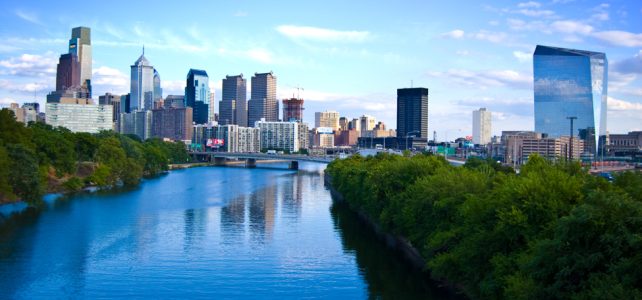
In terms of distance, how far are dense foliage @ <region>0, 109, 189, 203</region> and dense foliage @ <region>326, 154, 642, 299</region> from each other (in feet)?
75.9

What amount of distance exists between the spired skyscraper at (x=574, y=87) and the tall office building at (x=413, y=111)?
83700mm

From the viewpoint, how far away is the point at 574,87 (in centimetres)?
9850

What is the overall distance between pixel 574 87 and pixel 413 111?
318 feet

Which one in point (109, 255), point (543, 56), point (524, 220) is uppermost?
point (543, 56)

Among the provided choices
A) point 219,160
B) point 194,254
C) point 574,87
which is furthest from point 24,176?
point 574,87

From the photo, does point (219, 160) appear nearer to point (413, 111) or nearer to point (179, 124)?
point (179, 124)

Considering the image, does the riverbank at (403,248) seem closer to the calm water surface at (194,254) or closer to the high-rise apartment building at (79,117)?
the calm water surface at (194,254)

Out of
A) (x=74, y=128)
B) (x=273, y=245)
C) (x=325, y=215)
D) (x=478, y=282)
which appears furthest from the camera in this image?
(x=74, y=128)

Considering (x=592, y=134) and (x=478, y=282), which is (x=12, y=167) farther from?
(x=592, y=134)

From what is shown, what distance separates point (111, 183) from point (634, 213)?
50.3 meters

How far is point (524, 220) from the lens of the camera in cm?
1541

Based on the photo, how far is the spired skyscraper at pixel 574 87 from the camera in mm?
95000

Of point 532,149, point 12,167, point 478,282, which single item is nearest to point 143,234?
point 12,167

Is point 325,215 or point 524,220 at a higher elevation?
point 524,220
